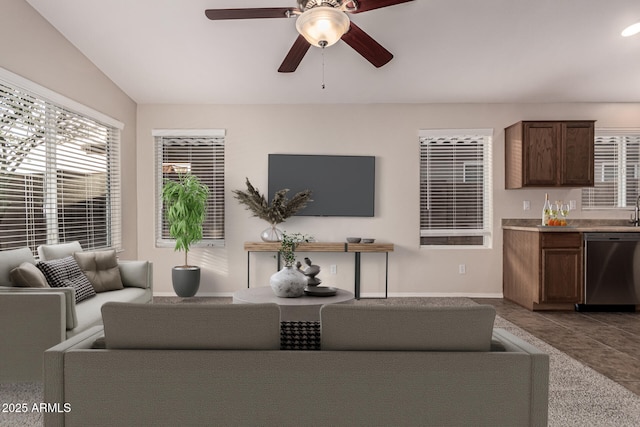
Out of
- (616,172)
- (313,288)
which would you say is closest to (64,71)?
(313,288)

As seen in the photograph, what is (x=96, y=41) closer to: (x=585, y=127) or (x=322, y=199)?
(x=322, y=199)

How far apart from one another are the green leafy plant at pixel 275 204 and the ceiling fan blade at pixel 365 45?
251 centimetres

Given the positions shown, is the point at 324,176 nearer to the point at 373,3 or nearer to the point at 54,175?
the point at 54,175

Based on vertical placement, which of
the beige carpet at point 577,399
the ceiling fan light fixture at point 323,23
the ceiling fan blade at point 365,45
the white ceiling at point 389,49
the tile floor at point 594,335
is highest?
the white ceiling at point 389,49

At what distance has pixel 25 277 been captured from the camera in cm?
282

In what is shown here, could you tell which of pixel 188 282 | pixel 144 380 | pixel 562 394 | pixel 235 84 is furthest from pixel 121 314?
pixel 235 84

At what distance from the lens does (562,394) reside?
2623 millimetres

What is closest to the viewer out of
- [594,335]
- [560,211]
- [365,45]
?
[365,45]

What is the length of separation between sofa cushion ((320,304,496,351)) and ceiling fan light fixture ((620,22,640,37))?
397cm

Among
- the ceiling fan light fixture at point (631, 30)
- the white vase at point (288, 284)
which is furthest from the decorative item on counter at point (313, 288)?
the ceiling fan light fixture at point (631, 30)

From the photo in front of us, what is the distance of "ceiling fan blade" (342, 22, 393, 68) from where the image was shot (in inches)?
104

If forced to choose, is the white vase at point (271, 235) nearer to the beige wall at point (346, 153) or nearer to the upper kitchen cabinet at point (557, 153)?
the beige wall at point (346, 153)

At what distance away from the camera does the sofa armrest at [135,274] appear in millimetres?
3955

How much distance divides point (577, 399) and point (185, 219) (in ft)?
13.5
